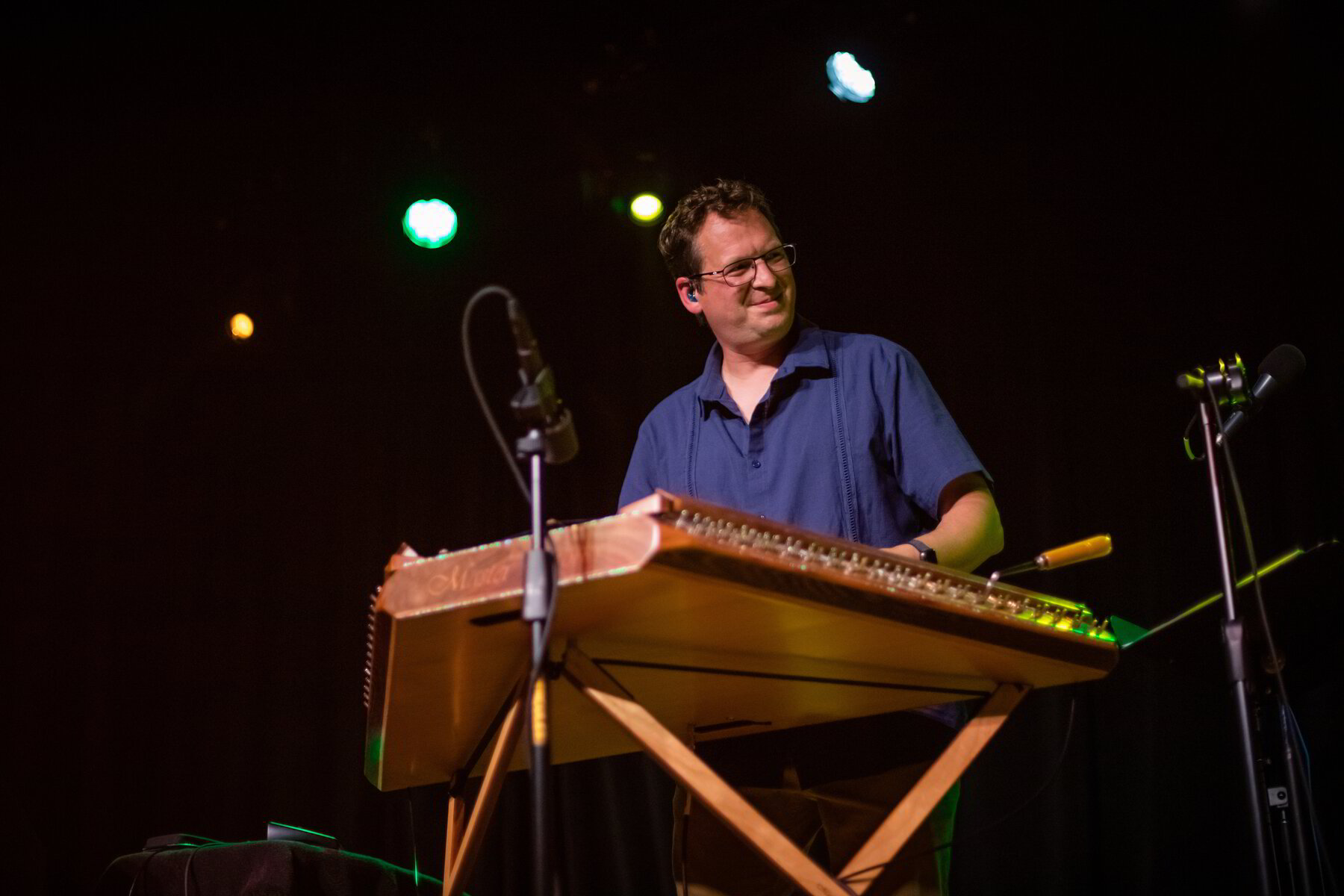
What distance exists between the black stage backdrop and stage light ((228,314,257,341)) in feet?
0.18

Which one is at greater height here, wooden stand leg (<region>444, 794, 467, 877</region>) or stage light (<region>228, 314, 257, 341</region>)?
stage light (<region>228, 314, 257, 341</region>)

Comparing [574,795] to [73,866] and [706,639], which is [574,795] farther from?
[706,639]

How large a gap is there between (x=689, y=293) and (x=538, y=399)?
1.49 metres

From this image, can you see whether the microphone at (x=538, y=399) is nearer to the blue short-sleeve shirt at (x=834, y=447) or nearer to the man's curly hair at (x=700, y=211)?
the blue short-sleeve shirt at (x=834, y=447)

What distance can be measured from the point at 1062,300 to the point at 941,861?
2.93 m

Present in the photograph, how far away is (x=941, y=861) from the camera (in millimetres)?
2133

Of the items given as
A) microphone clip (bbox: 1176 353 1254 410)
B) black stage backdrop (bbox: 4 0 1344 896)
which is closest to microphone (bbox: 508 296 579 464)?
microphone clip (bbox: 1176 353 1254 410)

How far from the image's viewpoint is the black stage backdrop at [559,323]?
4.07 metres

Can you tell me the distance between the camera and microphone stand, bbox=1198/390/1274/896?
1.72 meters

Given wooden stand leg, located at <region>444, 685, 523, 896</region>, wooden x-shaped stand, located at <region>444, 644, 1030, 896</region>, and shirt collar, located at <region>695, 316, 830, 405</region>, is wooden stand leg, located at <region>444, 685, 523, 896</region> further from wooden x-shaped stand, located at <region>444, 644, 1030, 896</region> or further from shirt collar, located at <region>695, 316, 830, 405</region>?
shirt collar, located at <region>695, 316, 830, 405</region>

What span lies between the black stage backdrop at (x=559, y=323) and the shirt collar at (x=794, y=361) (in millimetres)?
1874

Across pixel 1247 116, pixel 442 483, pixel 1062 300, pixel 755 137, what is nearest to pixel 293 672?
pixel 442 483

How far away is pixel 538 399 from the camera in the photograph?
1.66m

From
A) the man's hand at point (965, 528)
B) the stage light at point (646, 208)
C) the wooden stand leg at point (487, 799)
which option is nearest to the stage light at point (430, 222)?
the stage light at point (646, 208)
